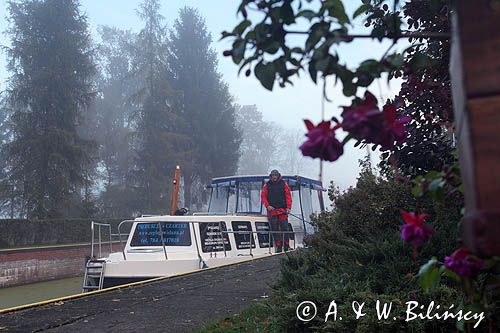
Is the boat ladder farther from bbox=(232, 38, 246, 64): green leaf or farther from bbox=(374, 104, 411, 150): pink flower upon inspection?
bbox=(374, 104, 411, 150): pink flower

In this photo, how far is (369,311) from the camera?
3.44 meters

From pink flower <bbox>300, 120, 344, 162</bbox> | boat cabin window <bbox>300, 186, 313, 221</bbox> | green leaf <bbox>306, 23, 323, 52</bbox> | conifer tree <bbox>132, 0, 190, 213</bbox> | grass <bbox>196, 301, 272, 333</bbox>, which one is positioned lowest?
grass <bbox>196, 301, 272, 333</bbox>

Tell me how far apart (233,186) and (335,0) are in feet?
44.4

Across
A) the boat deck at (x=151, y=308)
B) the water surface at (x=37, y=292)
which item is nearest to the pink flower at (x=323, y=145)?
the boat deck at (x=151, y=308)

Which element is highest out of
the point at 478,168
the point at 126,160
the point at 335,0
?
the point at 126,160

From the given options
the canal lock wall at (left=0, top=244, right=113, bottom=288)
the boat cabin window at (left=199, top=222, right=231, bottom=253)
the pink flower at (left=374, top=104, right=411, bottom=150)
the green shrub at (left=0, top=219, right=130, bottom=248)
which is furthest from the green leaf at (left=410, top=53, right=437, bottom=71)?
the green shrub at (left=0, top=219, right=130, bottom=248)

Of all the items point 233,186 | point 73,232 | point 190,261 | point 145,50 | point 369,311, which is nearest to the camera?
point 369,311

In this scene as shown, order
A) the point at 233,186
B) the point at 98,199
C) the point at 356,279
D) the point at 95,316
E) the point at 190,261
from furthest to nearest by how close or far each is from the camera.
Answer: the point at 98,199
the point at 233,186
the point at 190,261
the point at 95,316
the point at 356,279

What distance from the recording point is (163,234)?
11.9 meters

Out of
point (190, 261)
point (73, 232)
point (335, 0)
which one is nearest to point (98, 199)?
point (73, 232)

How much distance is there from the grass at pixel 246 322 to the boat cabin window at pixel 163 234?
269 inches

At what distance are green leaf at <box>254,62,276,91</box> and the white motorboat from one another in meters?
7.96

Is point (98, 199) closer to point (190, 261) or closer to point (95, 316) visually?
point (190, 261)

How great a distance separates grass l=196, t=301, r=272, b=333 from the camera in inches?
165
